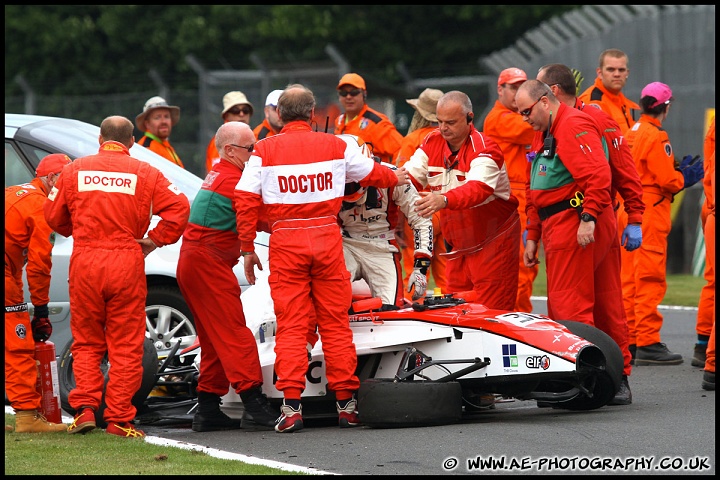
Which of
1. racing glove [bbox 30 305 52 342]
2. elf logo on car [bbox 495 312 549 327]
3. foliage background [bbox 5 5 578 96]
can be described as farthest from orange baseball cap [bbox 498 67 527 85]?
foliage background [bbox 5 5 578 96]

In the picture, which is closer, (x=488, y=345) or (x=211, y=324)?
(x=488, y=345)

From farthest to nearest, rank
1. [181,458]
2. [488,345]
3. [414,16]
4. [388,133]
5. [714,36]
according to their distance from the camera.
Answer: [414,16] → [714,36] → [388,133] → [488,345] → [181,458]

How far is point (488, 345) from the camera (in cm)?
800

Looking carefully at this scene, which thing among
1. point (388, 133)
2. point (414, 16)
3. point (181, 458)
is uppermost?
point (414, 16)

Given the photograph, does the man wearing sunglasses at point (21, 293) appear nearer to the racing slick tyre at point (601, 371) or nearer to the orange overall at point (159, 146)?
the racing slick tyre at point (601, 371)

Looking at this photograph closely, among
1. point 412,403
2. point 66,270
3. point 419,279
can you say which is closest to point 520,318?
point 419,279

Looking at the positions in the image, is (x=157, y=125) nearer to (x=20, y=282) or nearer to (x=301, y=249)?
(x=20, y=282)

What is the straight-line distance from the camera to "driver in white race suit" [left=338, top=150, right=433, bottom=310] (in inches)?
343

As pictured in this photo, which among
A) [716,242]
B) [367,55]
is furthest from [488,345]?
[367,55]

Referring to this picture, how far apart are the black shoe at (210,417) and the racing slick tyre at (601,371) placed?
2194 mm

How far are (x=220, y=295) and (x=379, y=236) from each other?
1.10 meters

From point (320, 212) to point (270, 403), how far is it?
4.38 feet

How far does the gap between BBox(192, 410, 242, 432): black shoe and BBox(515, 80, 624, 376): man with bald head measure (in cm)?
227

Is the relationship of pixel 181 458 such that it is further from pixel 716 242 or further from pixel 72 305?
pixel 716 242
